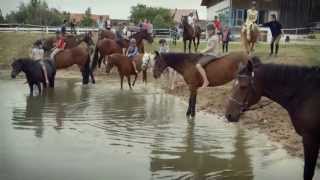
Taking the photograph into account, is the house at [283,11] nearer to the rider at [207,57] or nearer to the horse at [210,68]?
the rider at [207,57]

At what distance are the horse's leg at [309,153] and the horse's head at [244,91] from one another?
969 mm

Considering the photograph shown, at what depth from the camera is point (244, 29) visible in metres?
23.8

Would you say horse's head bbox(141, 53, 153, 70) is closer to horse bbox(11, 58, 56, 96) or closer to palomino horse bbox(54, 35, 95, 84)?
palomino horse bbox(54, 35, 95, 84)

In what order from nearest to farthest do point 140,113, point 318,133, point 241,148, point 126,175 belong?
point 318,133 < point 126,175 < point 241,148 < point 140,113

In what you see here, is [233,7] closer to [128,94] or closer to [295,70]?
[128,94]

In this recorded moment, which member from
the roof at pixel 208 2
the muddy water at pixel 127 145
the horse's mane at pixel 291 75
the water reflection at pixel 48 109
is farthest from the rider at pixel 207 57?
the roof at pixel 208 2

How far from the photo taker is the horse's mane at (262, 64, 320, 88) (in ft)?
24.2

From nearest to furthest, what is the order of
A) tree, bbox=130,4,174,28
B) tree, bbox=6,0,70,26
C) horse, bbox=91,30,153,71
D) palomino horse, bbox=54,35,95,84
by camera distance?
palomino horse, bbox=54,35,95,84, horse, bbox=91,30,153,71, tree, bbox=6,0,70,26, tree, bbox=130,4,174,28

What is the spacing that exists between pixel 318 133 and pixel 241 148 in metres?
3.68

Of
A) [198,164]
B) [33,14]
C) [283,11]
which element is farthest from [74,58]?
[33,14]

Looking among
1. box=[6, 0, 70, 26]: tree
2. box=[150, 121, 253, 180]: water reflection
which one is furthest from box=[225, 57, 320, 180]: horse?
box=[6, 0, 70, 26]: tree

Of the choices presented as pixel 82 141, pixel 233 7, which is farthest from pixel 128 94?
pixel 233 7

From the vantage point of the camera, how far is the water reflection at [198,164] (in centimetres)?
882

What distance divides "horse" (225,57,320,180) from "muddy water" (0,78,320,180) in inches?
57.9
